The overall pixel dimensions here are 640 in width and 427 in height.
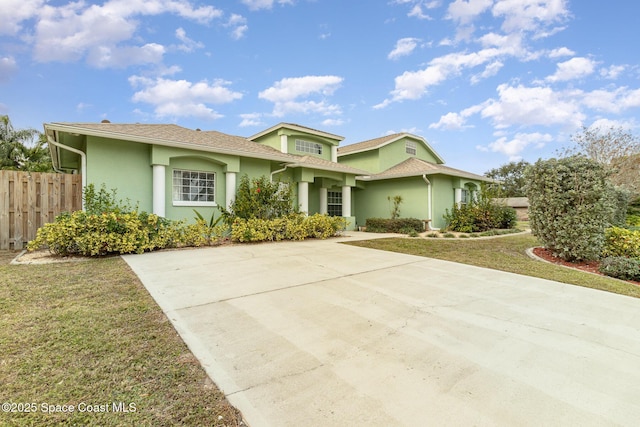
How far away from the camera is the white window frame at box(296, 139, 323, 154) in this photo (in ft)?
53.8

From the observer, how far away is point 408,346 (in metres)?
2.79

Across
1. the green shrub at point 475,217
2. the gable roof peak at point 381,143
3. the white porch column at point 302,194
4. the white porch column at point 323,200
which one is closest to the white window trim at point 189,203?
the white porch column at point 302,194

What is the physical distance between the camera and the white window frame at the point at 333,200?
637 inches

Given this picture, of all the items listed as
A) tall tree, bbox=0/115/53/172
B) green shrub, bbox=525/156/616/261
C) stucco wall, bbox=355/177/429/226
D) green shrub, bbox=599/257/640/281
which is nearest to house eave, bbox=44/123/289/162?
stucco wall, bbox=355/177/429/226

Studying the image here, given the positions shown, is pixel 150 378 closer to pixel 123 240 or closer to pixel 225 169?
pixel 123 240

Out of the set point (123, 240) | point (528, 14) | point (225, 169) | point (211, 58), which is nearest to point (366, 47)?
point (528, 14)

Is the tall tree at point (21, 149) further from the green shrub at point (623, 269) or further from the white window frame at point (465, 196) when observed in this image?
the green shrub at point (623, 269)

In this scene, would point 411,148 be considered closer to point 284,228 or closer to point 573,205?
point 284,228

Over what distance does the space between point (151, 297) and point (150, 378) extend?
7.09 feet

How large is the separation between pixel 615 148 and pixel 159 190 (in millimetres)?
34277

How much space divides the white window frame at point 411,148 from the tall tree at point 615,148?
1374cm

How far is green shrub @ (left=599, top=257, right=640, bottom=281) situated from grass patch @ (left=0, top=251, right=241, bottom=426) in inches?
321

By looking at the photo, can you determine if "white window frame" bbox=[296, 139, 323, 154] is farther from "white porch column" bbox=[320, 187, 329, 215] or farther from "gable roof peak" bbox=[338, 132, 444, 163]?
"white porch column" bbox=[320, 187, 329, 215]

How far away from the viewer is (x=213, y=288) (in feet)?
14.8
